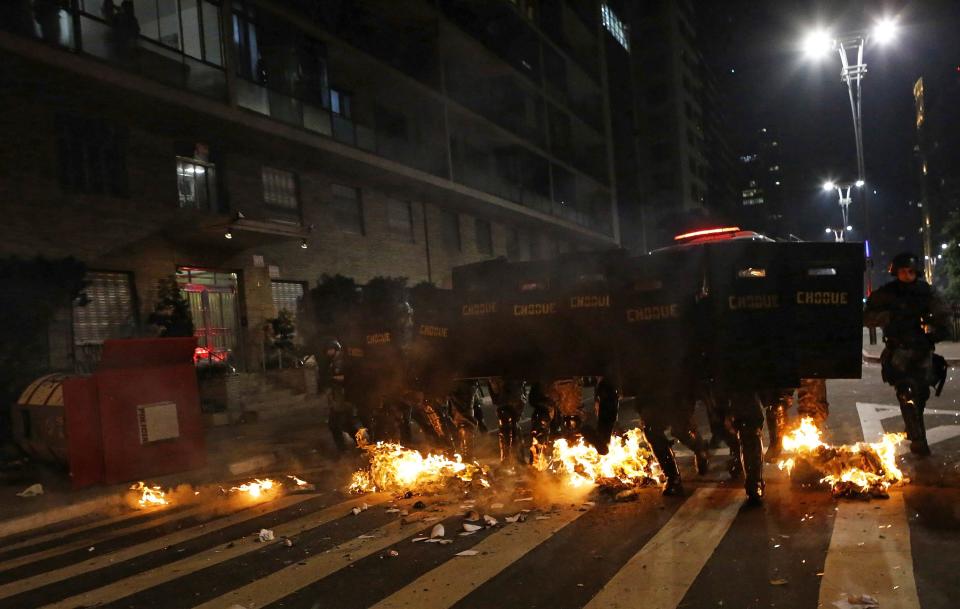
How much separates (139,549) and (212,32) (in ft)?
48.0

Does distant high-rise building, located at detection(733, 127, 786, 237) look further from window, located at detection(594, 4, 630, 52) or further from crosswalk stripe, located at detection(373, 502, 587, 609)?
crosswalk stripe, located at detection(373, 502, 587, 609)

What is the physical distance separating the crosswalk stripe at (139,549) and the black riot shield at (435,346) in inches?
68.9

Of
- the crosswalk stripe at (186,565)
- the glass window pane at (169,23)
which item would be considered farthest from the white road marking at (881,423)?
the glass window pane at (169,23)

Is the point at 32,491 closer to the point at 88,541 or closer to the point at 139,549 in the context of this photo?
the point at 88,541

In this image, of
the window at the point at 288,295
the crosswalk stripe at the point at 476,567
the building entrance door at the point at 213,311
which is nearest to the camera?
the crosswalk stripe at the point at 476,567

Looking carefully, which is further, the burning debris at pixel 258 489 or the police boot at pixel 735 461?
the burning debris at pixel 258 489

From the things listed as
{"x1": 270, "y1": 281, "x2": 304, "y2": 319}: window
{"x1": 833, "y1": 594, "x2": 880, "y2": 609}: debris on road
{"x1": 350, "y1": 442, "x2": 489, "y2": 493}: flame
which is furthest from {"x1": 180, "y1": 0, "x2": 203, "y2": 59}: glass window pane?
{"x1": 833, "y1": 594, "x2": 880, "y2": 609}: debris on road

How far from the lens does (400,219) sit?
77.3ft

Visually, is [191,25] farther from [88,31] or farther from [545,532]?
[545,532]

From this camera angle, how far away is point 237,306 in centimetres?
1725

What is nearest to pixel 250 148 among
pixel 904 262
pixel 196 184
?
pixel 196 184

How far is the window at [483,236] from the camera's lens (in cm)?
2853

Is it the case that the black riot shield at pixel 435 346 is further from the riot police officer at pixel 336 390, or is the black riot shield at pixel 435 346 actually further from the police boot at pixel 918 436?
the police boot at pixel 918 436

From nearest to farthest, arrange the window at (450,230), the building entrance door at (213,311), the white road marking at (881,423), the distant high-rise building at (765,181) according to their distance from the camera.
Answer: the white road marking at (881,423), the building entrance door at (213,311), the window at (450,230), the distant high-rise building at (765,181)
